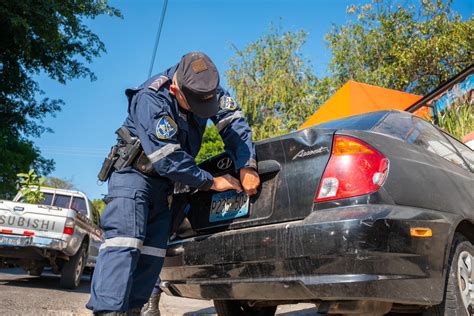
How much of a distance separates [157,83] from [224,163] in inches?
26.5

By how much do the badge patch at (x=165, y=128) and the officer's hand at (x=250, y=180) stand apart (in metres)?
0.45

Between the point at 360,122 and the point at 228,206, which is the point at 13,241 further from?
the point at 360,122

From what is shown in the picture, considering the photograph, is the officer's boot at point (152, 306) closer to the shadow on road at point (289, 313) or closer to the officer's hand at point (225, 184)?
the shadow on road at point (289, 313)

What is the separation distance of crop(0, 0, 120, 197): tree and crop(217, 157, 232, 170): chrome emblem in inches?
406

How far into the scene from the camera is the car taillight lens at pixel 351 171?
2.30 metres

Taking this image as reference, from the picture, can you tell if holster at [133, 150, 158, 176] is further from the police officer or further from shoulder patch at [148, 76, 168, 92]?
shoulder patch at [148, 76, 168, 92]

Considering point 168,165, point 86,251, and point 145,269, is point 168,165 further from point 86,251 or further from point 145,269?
point 86,251

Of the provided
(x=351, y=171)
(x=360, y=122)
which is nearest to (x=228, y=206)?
(x=351, y=171)

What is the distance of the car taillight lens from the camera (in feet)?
7.54

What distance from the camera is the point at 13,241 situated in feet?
22.1

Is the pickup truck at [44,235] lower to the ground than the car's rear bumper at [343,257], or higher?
lower

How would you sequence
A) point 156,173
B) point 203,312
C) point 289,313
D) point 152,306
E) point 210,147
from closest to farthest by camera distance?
point 156,173 < point 152,306 < point 289,313 < point 203,312 < point 210,147

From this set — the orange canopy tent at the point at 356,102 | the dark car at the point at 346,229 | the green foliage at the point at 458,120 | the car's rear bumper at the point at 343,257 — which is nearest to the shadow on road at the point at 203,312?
the dark car at the point at 346,229

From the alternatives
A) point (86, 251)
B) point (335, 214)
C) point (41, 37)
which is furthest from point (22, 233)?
point (41, 37)
